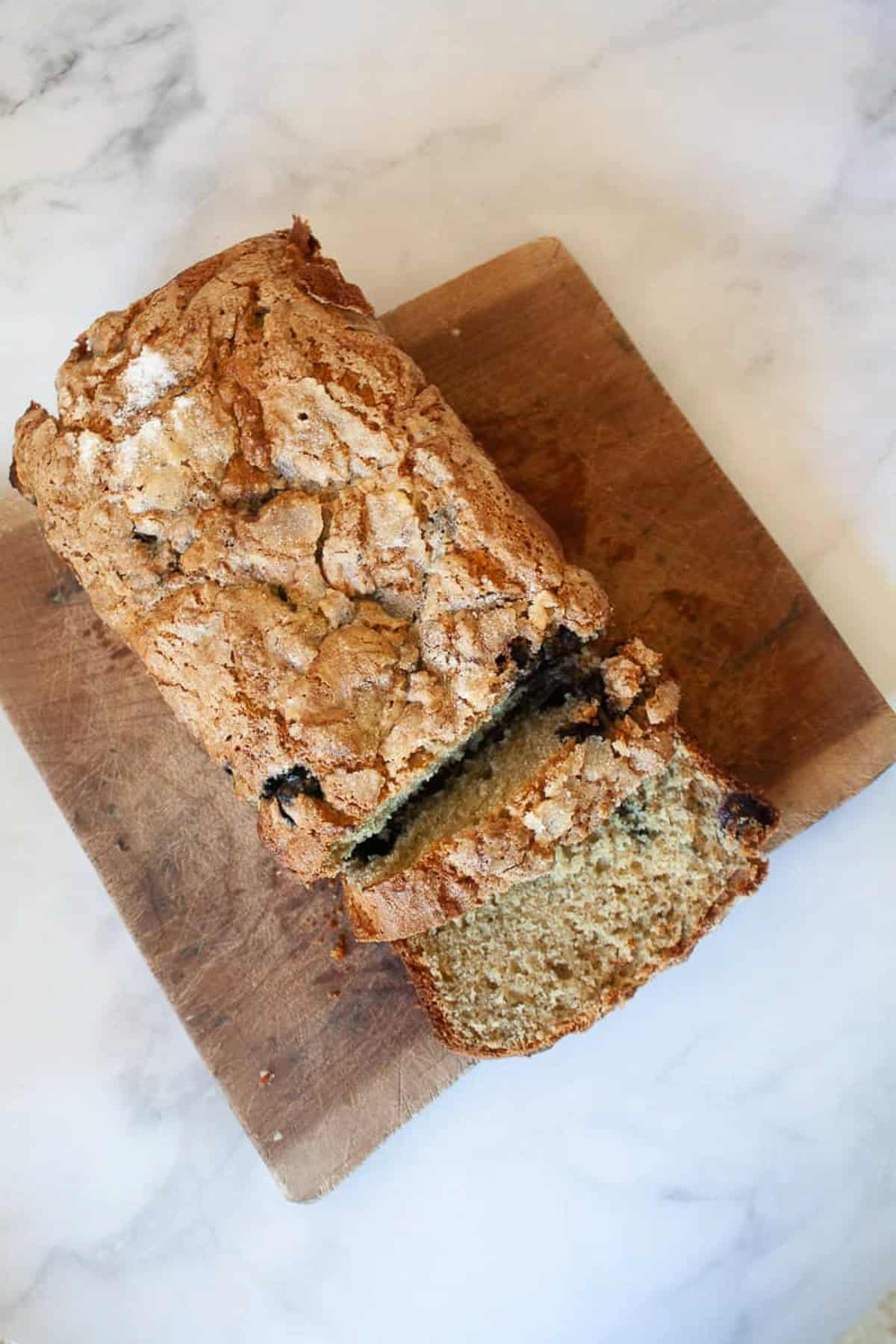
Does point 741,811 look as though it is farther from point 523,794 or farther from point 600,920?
point 523,794

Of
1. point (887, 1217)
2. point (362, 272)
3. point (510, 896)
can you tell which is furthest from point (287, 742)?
point (887, 1217)

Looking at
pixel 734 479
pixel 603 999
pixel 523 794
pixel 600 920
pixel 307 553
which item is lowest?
pixel 603 999

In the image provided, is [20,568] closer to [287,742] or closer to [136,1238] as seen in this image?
[287,742]

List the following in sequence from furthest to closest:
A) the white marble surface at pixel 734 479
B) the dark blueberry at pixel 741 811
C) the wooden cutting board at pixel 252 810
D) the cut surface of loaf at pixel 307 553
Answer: the white marble surface at pixel 734 479
the wooden cutting board at pixel 252 810
the dark blueberry at pixel 741 811
the cut surface of loaf at pixel 307 553

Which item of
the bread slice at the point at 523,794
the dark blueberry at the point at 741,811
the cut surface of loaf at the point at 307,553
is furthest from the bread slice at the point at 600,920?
the cut surface of loaf at the point at 307,553

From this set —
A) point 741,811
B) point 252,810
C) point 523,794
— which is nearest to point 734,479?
point 741,811

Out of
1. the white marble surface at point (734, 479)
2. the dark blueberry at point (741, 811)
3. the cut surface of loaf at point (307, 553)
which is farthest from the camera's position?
the white marble surface at point (734, 479)

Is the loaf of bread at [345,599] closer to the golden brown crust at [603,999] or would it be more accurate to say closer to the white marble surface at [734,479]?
the golden brown crust at [603,999]
